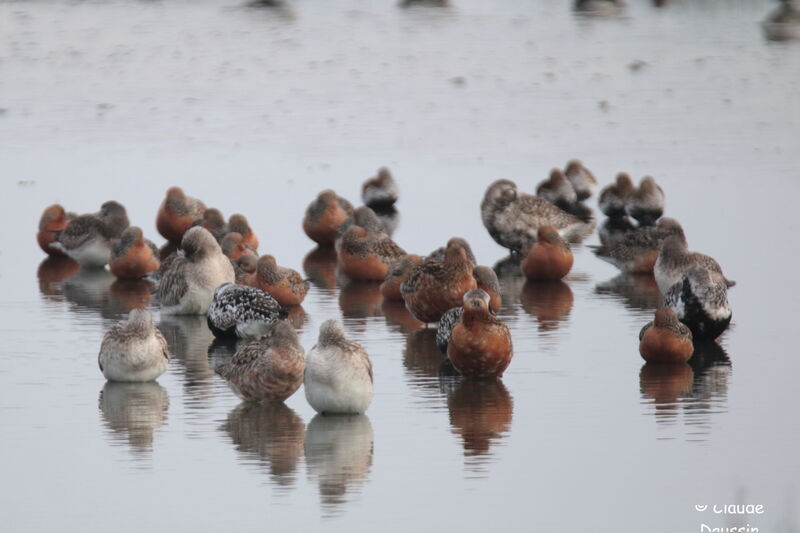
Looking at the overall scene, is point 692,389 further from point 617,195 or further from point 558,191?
point 558,191

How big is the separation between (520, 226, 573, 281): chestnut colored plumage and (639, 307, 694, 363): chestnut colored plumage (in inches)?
144

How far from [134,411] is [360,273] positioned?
520 cm

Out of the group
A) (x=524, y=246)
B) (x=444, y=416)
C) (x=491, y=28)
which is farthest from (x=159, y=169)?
(x=491, y=28)

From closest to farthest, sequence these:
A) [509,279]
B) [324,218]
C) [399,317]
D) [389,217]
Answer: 1. [399,317]
2. [509,279]
3. [324,218]
4. [389,217]

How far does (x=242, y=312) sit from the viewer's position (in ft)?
43.0

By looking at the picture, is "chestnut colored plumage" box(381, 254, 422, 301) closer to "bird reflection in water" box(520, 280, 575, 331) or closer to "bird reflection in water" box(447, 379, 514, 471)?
"bird reflection in water" box(520, 280, 575, 331)

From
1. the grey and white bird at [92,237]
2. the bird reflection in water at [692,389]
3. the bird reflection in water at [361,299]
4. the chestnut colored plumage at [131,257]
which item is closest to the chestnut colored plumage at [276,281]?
the bird reflection in water at [361,299]

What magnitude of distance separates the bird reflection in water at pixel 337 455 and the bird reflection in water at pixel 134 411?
1.04 meters

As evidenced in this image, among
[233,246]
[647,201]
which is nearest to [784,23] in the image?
[647,201]

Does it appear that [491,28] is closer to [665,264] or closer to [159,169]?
[159,169]

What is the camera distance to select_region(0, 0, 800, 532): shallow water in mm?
9281

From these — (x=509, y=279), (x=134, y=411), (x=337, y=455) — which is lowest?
(x=337, y=455)

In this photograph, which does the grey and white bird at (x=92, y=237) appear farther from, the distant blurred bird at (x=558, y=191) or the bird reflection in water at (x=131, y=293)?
the distant blurred bird at (x=558, y=191)

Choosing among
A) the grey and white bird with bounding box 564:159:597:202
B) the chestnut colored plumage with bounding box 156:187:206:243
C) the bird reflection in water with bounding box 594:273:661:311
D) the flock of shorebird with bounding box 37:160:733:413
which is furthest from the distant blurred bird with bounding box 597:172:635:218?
the chestnut colored plumage with bounding box 156:187:206:243
